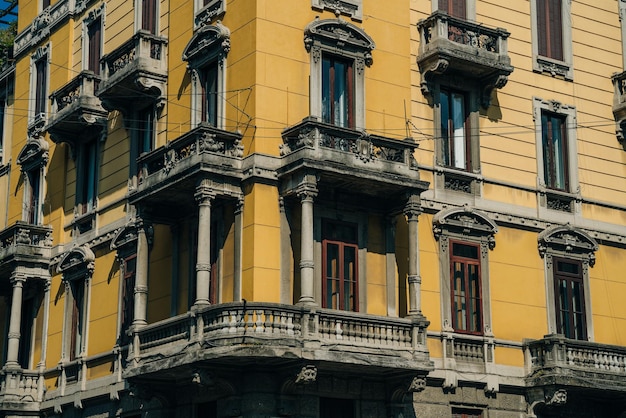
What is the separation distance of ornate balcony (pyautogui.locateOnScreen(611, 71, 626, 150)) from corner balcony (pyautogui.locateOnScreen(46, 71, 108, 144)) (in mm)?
16079

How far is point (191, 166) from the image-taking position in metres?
31.2

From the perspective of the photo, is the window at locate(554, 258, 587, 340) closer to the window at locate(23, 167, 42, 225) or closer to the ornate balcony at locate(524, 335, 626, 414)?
the ornate balcony at locate(524, 335, 626, 414)

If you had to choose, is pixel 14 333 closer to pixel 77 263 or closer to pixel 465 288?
pixel 77 263

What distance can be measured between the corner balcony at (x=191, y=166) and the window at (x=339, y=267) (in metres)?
2.77

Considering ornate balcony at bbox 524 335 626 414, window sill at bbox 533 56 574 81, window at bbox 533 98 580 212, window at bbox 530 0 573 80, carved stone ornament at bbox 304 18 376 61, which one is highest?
window at bbox 530 0 573 80

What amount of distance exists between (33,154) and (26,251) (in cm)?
403

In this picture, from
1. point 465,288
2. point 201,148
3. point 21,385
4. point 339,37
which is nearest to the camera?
point 201,148

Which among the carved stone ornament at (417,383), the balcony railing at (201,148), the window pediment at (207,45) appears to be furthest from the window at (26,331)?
the carved stone ornament at (417,383)

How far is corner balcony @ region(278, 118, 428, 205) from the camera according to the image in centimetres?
3069

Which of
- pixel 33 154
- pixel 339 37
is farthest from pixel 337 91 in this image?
pixel 33 154

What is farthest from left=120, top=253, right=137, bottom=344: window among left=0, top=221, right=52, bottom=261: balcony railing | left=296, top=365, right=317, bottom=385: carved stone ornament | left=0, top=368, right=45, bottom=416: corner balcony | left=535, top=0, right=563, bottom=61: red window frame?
left=535, top=0, right=563, bottom=61: red window frame

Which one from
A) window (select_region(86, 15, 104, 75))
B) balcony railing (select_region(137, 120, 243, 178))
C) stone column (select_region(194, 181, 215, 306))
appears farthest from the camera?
window (select_region(86, 15, 104, 75))

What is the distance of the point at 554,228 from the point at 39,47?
66.4 ft

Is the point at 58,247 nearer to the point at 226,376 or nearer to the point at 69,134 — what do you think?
the point at 69,134
